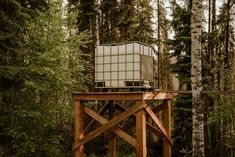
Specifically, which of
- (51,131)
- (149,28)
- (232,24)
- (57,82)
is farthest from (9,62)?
(232,24)

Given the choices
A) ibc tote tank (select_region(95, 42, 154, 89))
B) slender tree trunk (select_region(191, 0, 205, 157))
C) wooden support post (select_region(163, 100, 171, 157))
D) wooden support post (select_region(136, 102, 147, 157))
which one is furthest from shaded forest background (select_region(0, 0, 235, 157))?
wooden support post (select_region(136, 102, 147, 157))

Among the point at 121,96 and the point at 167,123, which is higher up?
the point at 121,96

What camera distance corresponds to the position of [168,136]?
27.9 feet

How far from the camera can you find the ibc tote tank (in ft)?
23.9

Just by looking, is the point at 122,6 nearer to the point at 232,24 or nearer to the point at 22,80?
the point at 232,24

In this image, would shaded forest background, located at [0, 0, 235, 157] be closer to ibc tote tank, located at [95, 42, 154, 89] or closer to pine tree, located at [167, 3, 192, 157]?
pine tree, located at [167, 3, 192, 157]

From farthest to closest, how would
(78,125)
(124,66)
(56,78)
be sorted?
(56,78) < (78,125) < (124,66)

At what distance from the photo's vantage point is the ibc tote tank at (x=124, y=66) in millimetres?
7277

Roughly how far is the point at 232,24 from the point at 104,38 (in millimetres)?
5925

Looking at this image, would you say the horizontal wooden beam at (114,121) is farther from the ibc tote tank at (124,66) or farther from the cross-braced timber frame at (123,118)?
the ibc tote tank at (124,66)

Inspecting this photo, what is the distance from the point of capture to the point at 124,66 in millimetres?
7371

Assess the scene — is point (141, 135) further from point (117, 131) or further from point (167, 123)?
point (167, 123)

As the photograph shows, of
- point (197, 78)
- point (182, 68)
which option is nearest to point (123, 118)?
point (197, 78)

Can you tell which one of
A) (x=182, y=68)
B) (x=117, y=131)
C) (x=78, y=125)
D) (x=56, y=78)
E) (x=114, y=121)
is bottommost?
(x=117, y=131)
